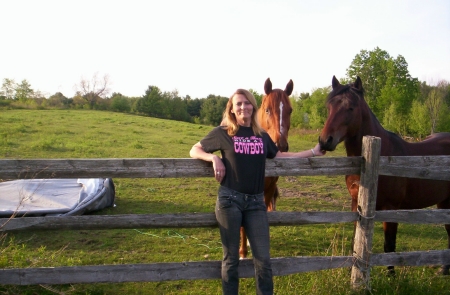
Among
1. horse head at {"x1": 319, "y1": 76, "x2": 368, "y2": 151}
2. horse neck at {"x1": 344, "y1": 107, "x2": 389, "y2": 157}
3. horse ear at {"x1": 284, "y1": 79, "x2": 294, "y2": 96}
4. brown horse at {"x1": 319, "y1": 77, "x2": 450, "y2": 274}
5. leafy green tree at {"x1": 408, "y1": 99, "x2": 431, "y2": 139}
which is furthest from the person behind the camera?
leafy green tree at {"x1": 408, "y1": 99, "x2": 431, "y2": 139}

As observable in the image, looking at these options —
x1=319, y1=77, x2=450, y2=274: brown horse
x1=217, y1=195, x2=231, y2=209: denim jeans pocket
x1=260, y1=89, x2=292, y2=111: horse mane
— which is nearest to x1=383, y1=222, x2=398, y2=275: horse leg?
x1=319, y1=77, x2=450, y2=274: brown horse

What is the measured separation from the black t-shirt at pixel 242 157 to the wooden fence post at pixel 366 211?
1.14 metres

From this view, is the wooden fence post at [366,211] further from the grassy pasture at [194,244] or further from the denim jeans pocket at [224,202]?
the denim jeans pocket at [224,202]

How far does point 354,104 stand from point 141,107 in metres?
55.0

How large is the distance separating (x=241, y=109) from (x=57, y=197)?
517 centimetres

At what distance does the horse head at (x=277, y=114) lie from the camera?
4.54 meters

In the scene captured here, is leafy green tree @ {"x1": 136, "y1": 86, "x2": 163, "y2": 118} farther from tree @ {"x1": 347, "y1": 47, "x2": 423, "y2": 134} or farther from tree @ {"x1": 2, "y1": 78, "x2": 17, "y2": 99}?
tree @ {"x1": 347, "y1": 47, "x2": 423, "y2": 134}

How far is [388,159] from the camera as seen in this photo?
11.4 ft

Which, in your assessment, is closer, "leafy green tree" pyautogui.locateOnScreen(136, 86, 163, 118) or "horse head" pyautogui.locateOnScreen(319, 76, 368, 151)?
"horse head" pyautogui.locateOnScreen(319, 76, 368, 151)

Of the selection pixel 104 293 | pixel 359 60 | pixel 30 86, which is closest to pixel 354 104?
pixel 104 293

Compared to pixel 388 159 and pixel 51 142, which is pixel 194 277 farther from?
pixel 51 142

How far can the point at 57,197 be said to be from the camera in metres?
6.58

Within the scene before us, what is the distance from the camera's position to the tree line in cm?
2975

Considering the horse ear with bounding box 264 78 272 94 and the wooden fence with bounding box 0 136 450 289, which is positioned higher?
the horse ear with bounding box 264 78 272 94
